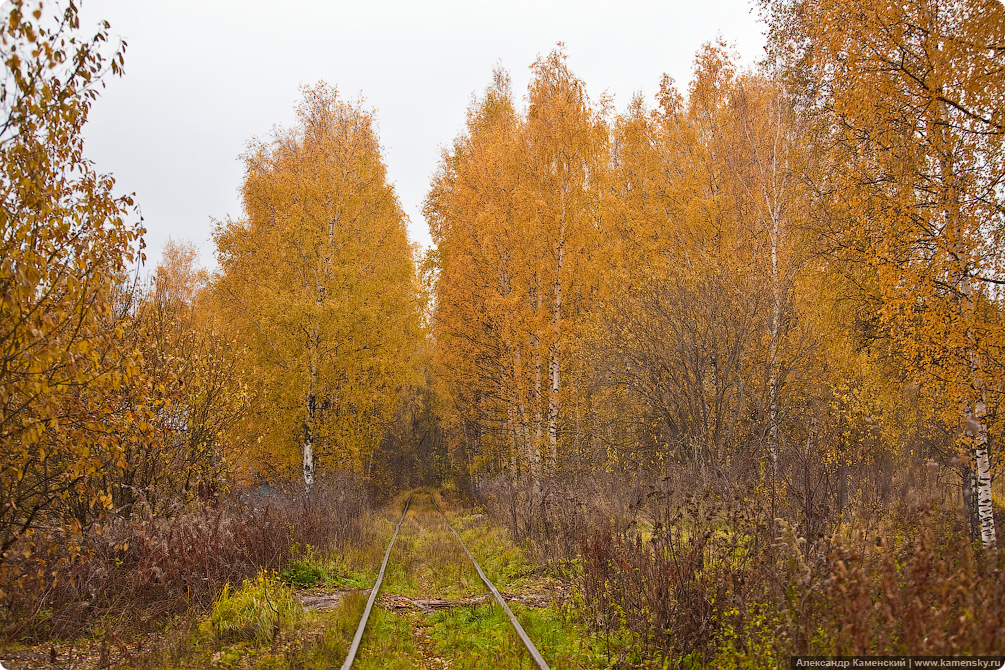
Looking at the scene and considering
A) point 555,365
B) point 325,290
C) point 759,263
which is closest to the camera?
point 759,263

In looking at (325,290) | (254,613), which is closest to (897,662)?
(254,613)

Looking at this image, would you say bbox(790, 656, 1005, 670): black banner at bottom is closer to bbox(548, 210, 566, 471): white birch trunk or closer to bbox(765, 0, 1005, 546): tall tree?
bbox(765, 0, 1005, 546): tall tree

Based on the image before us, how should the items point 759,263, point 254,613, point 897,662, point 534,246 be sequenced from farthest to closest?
point 534,246, point 759,263, point 254,613, point 897,662

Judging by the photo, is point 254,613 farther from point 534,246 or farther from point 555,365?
point 534,246

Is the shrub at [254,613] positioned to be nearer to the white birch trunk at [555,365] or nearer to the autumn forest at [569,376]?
the autumn forest at [569,376]

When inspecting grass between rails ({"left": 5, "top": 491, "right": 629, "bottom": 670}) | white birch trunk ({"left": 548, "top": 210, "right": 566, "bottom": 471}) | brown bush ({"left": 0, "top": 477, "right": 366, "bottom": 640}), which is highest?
white birch trunk ({"left": 548, "top": 210, "right": 566, "bottom": 471})

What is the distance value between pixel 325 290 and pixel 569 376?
660 cm

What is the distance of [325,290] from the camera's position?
48.4ft

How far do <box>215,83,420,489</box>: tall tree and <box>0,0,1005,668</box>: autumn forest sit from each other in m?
0.10

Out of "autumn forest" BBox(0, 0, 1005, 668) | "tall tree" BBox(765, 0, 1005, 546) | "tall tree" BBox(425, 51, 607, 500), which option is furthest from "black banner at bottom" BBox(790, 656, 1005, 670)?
"tall tree" BBox(425, 51, 607, 500)

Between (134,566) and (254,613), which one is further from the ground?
(134,566)

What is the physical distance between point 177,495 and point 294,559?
1.88 metres

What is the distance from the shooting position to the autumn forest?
4227 millimetres

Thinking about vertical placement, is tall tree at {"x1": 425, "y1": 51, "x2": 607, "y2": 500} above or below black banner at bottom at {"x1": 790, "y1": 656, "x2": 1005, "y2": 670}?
above
